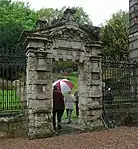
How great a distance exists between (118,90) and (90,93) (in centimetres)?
207

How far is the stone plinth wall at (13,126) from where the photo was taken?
9.66m

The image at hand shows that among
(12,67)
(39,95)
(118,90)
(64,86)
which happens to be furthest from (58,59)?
(64,86)

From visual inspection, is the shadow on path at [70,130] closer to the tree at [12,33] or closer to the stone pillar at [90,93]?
the stone pillar at [90,93]

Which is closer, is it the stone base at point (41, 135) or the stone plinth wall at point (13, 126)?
the stone plinth wall at point (13, 126)

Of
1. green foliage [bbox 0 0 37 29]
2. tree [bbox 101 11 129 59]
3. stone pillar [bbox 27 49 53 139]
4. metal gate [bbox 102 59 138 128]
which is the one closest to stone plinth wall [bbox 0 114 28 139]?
stone pillar [bbox 27 49 53 139]

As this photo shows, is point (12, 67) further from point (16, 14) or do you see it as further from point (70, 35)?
point (16, 14)

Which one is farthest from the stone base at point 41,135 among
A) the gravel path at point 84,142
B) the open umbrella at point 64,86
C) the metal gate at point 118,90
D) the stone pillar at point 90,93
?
the open umbrella at point 64,86

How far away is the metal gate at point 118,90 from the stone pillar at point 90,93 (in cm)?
68

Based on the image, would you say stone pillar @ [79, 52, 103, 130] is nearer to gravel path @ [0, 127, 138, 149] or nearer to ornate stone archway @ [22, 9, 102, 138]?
ornate stone archway @ [22, 9, 102, 138]

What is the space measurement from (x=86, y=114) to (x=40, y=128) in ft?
6.38

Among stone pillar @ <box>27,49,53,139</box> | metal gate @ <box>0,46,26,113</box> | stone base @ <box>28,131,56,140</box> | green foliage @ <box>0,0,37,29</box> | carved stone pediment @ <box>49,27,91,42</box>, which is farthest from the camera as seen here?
green foliage @ <box>0,0,37,29</box>

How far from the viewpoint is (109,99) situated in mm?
12305

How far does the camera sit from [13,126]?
9.84 meters

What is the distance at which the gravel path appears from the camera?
8.59 meters
